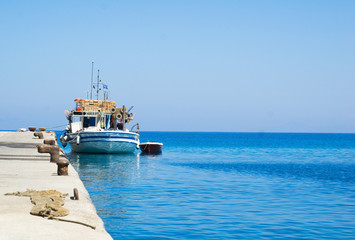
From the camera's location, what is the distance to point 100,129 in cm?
5041

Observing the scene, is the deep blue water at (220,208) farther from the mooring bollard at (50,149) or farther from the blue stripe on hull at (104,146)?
the blue stripe on hull at (104,146)

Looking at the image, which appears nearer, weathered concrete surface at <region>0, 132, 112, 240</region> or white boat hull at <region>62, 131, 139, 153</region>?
weathered concrete surface at <region>0, 132, 112, 240</region>

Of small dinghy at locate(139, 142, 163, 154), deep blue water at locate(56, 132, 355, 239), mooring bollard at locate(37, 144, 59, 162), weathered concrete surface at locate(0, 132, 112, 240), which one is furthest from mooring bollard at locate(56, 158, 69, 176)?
small dinghy at locate(139, 142, 163, 154)

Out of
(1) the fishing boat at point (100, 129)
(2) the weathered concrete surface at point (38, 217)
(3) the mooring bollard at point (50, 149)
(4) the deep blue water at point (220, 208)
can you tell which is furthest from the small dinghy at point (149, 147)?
(2) the weathered concrete surface at point (38, 217)

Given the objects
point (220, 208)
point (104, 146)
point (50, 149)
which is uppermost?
point (50, 149)

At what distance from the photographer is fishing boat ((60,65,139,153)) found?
161ft

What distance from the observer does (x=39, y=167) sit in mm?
17766

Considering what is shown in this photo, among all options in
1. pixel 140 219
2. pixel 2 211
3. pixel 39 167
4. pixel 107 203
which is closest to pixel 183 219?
pixel 140 219

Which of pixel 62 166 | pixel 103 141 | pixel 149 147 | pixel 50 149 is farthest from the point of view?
pixel 149 147

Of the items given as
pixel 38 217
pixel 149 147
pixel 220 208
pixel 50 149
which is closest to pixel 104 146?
pixel 149 147

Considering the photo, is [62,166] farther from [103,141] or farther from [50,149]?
[103,141]

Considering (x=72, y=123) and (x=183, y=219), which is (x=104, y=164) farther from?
(x=183, y=219)

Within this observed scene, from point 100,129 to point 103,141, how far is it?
80.9 inches

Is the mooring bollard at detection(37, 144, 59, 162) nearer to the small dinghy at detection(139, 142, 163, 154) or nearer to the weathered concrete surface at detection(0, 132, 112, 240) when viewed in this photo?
the weathered concrete surface at detection(0, 132, 112, 240)
